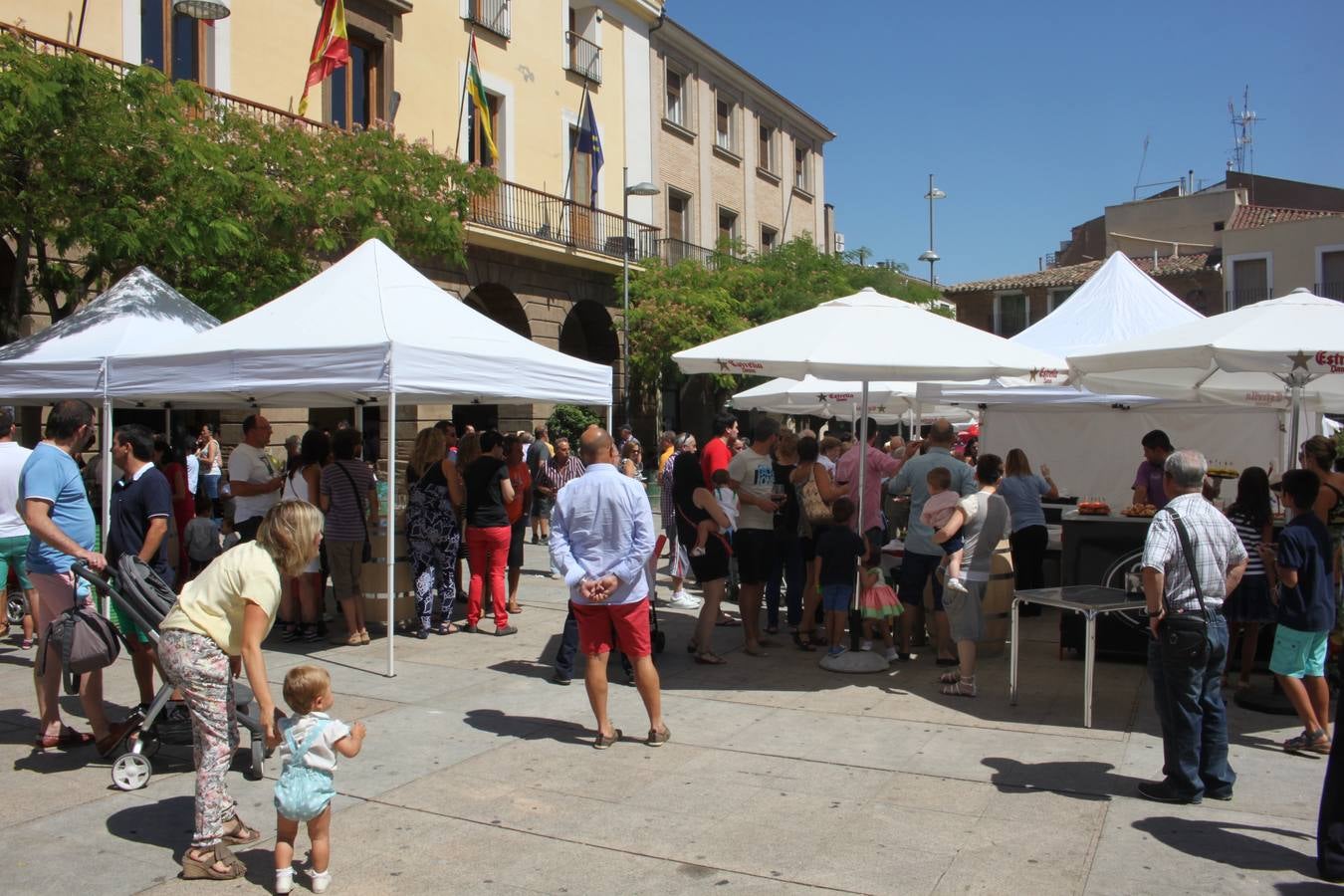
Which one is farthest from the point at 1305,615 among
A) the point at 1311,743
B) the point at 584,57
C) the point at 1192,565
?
the point at 584,57

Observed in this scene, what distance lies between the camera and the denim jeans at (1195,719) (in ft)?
16.7

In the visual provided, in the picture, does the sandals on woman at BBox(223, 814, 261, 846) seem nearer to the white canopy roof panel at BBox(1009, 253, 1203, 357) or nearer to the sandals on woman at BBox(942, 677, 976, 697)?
the sandals on woman at BBox(942, 677, 976, 697)

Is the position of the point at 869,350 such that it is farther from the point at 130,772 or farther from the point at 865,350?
the point at 130,772

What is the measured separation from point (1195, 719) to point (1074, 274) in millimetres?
44418

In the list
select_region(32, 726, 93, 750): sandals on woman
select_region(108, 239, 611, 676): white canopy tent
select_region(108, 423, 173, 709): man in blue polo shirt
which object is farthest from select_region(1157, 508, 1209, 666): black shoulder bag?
select_region(32, 726, 93, 750): sandals on woman

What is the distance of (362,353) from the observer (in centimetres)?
760

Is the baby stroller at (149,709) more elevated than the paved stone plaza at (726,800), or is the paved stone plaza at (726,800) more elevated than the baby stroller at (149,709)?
the baby stroller at (149,709)

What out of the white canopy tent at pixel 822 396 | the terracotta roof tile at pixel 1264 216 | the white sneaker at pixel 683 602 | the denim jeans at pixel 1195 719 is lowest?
the white sneaker at pixel 683 602

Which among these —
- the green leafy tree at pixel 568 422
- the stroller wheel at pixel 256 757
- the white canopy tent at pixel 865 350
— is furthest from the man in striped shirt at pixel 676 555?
the green leafy tree at pixel 568 422

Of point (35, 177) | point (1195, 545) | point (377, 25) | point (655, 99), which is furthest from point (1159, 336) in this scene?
point (655, 99)

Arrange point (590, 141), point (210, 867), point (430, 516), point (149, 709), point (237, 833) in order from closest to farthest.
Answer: point (210, 867) → point (237, 833) → point (149, 709) → point (430, 516) → point (590, 141)

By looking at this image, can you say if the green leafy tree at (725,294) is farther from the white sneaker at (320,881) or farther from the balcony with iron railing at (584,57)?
the white sneaker at (320,881)

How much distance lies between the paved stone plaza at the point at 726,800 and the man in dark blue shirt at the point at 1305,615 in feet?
0.85

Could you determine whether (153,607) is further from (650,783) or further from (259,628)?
(650,783)
